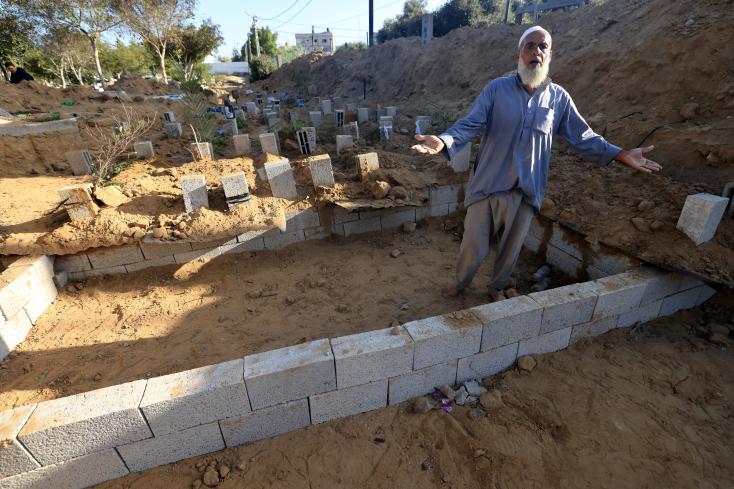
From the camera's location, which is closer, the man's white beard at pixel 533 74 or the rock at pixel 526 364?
the man's white beard at pixel 533 74

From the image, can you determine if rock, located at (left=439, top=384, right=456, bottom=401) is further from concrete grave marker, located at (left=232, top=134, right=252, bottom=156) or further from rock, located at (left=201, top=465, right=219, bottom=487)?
concrete grave marker, located at (left=232, top=134, right=252, bottom=156)

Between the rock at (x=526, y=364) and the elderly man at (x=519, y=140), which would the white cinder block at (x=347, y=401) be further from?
the elderly man at (x=519, y=140)

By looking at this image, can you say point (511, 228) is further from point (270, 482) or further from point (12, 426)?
point (12, 426)

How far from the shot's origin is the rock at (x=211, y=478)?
197cm

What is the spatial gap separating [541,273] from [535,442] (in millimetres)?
1979

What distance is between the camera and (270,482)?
6.52ft

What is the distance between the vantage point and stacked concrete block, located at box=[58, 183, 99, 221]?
386 centimetres

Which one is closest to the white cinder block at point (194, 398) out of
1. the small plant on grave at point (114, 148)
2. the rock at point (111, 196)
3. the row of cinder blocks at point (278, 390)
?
the row of cinder blocks at point (278, 390)

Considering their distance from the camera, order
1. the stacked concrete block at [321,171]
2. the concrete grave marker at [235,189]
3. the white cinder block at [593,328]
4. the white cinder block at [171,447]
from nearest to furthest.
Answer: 1. the white cinder block at [171,447]
2. the white cinder block at [593,328]
3. the concrete grave marker at [235,189]
4. the stacked concrete block at [321,171]

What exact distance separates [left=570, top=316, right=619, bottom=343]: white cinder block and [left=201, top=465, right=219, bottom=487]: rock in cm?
266

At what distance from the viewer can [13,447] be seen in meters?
1.71

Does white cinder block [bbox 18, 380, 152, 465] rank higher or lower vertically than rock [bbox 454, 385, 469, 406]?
higher

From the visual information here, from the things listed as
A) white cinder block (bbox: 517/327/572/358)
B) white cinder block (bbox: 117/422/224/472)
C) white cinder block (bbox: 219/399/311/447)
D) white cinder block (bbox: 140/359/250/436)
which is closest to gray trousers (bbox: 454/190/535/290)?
white cinder block (bbox: 517/327/572/358)

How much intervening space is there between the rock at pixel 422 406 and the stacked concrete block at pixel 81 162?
23.1 feet
